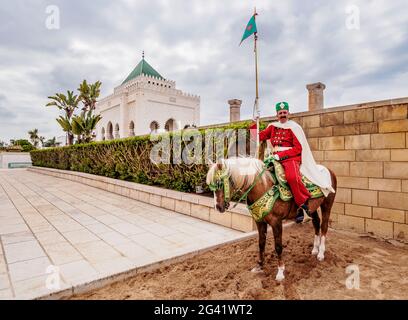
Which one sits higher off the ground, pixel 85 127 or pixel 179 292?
pixel 85 127

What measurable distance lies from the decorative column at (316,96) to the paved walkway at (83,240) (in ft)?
16.6

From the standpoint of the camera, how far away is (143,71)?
35.2m

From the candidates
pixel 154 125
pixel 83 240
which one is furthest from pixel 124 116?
pixel 83 240

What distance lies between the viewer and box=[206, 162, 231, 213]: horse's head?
2811 millimetres

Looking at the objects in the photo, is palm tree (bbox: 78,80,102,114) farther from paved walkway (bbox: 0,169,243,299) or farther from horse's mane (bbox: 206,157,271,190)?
horse's mane (bbox: 206,157,271,190)

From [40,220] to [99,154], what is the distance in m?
6.42

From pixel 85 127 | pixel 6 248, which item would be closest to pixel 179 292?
pixel 6 248

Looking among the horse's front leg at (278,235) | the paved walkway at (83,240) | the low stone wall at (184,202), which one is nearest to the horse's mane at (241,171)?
the horse's front leg at (278,235)

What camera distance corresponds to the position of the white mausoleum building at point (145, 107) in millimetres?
30734

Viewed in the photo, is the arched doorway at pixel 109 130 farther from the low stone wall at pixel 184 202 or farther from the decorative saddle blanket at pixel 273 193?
the decorative saddle blanket at pixel 273 193

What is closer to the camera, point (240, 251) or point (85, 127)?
point (240, 251)
